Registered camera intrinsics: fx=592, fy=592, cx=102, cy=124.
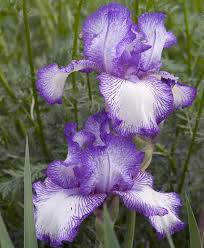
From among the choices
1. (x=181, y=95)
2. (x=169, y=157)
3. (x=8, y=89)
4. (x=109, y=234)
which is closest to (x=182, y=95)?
(x=181, y=95)

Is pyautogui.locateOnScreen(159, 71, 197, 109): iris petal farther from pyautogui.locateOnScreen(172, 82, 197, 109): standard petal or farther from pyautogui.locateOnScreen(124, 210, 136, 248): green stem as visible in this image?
pyautogui.locateOnScreen(124, 210, 136, 248): green stem

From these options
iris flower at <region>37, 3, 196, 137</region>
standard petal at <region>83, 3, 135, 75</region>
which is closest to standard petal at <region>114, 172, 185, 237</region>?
iris flower at <region>37, 3, 196, 137</region>

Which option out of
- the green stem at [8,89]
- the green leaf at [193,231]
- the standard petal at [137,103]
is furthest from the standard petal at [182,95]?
the green stem at [8,89]

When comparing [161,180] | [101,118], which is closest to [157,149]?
[161,180]

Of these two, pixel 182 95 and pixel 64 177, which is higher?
pixel 182 95

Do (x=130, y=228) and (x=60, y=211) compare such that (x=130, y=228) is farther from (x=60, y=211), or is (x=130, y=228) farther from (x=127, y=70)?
(x=127, y=70)

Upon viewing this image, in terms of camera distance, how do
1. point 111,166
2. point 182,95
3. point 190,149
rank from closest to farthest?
1. point 111,166
2. point 182,95
3. point 190,149
